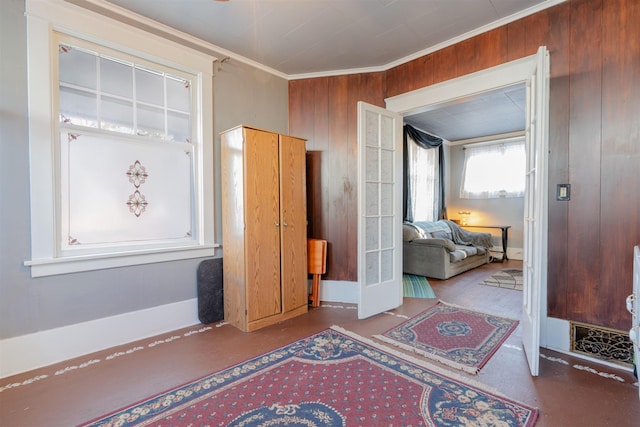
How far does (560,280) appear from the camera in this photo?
2223 millimetres

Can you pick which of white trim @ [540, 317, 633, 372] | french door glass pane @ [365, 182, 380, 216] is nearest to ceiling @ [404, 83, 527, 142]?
french door glass pane @ [365, 182, 380, 216]

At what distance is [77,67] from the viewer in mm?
2246

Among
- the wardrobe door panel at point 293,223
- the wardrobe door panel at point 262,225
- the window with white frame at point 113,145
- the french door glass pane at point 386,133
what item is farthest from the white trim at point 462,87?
the window with white frame at point 113,145

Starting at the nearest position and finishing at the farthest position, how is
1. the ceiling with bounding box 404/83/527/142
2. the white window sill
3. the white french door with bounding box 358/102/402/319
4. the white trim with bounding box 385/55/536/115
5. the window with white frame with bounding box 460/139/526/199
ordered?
the white window sill, the white trim with bounding box 385/55/536/115, the white french door with bounding box 358/102/402/319, the ceiling with bounding box 404/83/527/142, the window with white frame with bounding box 460/139/526/199

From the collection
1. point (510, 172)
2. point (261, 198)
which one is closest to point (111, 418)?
point (261, 198)

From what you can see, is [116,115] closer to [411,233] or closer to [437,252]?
[411,233]

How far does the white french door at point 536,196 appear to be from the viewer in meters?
1.83

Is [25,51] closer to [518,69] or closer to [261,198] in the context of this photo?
[261,198]

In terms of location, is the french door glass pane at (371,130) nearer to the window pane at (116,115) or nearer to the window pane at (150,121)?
the window pane at (150,121)

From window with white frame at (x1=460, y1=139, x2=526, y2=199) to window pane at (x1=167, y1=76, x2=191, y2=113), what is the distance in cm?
617

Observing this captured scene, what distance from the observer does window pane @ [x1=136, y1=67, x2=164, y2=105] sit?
2535 millimetres

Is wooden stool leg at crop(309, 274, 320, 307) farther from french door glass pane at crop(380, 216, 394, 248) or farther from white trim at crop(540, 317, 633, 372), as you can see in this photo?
white trim at crop(540, 317, 633, 372)

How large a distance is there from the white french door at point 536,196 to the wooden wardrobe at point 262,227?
1942mm

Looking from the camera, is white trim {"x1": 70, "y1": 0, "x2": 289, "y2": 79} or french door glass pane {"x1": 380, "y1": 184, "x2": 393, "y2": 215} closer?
white trim {"x1": 70, "y1": 0, "x2": 289, "y2": 79}
